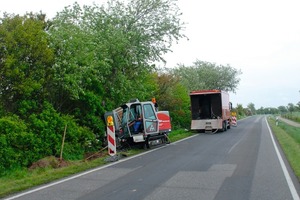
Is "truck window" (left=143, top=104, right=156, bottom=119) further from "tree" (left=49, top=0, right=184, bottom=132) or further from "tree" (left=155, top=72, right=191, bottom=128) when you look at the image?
"tree" (left=155, top=72, right=191, bottom=128)

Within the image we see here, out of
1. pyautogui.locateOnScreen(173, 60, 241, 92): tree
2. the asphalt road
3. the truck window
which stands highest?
pyautogui.locateOnScreen(173, 60, 241, 92): tree

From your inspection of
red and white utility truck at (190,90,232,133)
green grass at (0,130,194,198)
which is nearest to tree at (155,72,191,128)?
red and white utility truck at (190,90,232,133)

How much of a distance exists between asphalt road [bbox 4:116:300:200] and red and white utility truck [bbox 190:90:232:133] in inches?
678

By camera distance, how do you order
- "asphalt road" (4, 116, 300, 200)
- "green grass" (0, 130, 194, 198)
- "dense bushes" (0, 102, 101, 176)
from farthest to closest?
"dense bushes" (0, 102, 101, 176), "green grass" (0, 130, 194, 198), "asphalt road" (4, 116, 300, 200)

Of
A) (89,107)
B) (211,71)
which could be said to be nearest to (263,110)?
(211,71)

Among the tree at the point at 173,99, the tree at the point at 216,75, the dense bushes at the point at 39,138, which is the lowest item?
the dense bushes at the point at 39,138

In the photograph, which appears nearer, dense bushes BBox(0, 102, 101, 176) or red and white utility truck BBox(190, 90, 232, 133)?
dense bushes BBox(0, 102, 101, 176)

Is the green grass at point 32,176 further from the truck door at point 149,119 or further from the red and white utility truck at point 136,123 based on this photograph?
the truck door at point 149,119

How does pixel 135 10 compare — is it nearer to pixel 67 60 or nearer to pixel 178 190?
pixel 67 60

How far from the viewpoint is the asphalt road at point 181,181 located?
8086mm

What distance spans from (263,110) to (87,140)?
181975mm

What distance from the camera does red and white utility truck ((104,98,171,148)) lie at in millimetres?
17938

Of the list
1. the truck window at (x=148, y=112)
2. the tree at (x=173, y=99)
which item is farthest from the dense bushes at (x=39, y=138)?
the tree at (x=173, y=99)

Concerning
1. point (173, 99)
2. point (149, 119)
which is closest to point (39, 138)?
point (149, 119)
